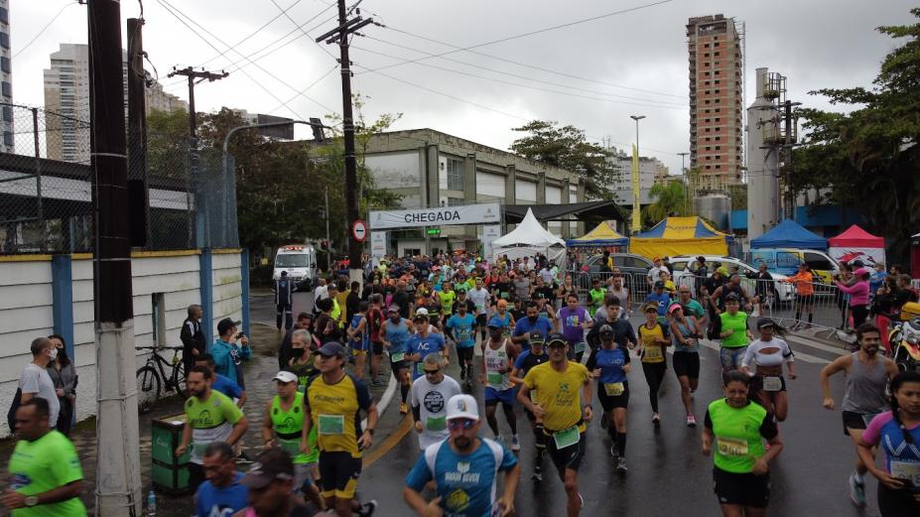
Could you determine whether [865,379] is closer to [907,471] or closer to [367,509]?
[907,471]

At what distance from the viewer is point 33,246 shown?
9.48m

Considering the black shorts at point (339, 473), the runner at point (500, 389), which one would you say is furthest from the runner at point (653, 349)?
the black shorts at point (339, 473)

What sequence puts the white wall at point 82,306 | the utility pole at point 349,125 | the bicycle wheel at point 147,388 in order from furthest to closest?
the utility pole at point 349,125, the bicycle wheel at point 147,388, the white wall at point 82,306

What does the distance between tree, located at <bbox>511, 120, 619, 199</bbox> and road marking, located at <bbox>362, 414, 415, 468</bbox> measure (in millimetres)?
72977

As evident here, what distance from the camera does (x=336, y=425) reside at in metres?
5.91

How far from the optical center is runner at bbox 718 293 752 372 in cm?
938

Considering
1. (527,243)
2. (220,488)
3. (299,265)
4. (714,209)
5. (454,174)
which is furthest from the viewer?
(714,209)

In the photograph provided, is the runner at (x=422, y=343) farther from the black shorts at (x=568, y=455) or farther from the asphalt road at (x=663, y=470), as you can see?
the black shorts at (x=568, y=455)

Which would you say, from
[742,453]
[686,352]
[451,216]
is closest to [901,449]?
[742,453]

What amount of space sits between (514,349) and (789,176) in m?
34.7

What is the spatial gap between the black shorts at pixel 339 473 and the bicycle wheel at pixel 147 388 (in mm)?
5747

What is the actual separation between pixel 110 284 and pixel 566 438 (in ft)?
14.3

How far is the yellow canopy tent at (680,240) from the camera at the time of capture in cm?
2833

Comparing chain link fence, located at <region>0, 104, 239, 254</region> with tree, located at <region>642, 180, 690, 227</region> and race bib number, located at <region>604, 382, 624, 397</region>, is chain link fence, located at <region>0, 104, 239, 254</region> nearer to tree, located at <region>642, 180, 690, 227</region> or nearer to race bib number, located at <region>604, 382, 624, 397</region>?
race bib number, located at <region>604, 382, 624, 397</region>
